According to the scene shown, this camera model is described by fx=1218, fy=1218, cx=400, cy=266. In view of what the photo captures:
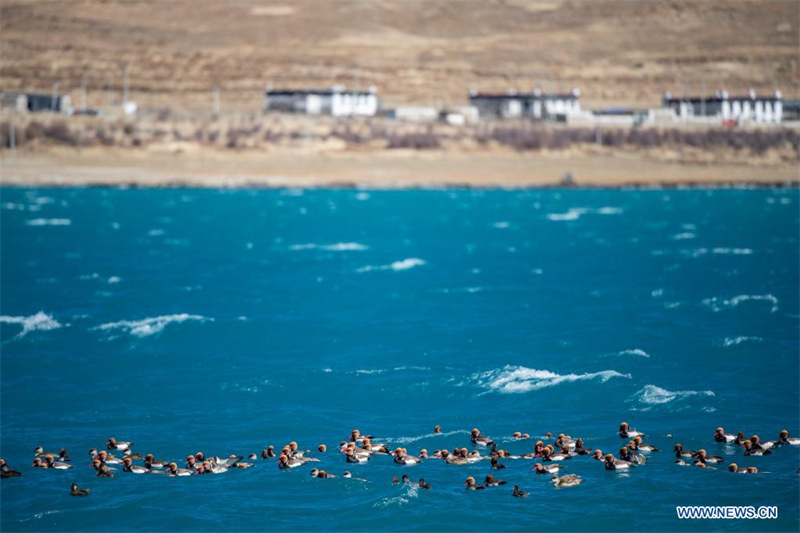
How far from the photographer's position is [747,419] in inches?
1401

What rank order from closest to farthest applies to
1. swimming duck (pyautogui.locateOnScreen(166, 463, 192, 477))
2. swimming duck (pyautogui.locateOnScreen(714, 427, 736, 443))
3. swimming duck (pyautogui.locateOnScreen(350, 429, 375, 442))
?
swimming duck (pyautogui.locateOnScreen(166, 463, 192, 477)), swimming duck (pyautogui.locateOnScreen(714, 427, 736, 443)), swimming duck (pyautogui.locateOnScreen(350, 429, 375, 442))

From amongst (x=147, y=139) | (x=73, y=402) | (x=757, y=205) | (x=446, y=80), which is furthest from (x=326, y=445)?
(x=446, y=80)

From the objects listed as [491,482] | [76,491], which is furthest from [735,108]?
[76,491]

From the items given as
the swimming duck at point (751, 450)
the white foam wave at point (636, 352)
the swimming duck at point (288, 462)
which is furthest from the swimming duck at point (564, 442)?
the white foam wave at point (636, 352)

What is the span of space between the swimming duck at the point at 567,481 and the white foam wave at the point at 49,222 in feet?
234

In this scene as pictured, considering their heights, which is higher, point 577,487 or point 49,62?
point 49,62

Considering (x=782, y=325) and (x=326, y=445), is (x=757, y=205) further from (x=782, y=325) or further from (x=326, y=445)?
(x=326, y=445)

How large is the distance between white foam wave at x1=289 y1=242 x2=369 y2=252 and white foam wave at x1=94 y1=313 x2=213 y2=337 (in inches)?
1133

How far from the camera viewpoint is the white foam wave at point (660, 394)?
3750cm

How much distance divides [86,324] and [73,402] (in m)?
12.8

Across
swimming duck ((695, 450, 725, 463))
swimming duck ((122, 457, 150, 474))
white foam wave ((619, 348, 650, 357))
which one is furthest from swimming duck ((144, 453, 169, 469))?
white foam wave ((619, 348, 650, 357))

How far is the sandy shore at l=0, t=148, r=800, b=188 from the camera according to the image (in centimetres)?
12862

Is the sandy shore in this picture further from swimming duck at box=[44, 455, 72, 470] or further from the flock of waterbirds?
swimming duck at box=[44, 455, 72, 470]

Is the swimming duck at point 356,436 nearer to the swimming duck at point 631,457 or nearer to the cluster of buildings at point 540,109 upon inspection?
the swimming duck at point 631,457
